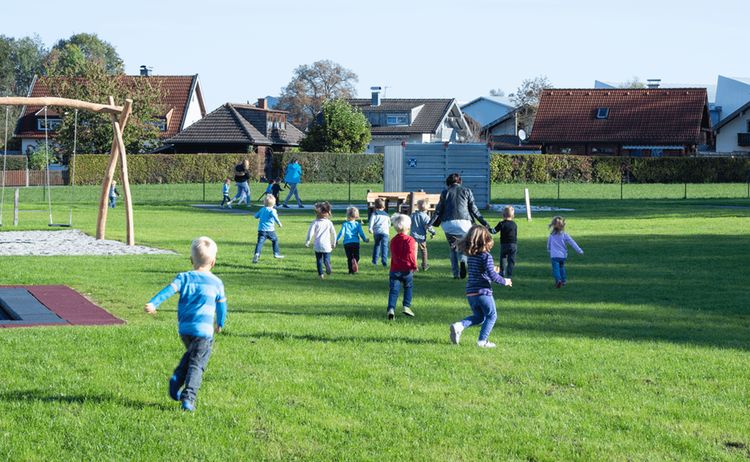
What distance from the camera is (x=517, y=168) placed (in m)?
67.6

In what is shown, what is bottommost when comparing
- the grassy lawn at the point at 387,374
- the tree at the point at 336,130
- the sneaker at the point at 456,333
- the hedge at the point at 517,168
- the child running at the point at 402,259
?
the grassy lawn at the point at 387,374

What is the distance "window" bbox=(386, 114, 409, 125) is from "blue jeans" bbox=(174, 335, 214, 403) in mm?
93046

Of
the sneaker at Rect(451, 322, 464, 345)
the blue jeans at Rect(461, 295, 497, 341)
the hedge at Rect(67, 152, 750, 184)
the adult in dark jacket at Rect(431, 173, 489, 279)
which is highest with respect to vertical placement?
the hedge at Rect(67, 152, 750, 184)

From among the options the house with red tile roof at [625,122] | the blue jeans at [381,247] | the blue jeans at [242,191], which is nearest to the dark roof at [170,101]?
the house with red tile roof at [625,122]

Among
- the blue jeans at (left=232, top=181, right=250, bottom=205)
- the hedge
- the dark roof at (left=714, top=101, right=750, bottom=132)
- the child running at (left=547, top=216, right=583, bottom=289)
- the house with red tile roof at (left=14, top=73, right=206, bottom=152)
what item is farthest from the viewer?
the dark roof at (left=714, top=101, right=750, bottom=132)

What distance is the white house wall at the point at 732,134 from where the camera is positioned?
8806cm

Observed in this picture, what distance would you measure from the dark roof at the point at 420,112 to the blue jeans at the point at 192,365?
91.2 meters

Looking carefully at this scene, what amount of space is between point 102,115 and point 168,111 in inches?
791

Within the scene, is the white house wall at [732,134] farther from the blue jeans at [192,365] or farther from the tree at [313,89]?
the blue jeans at [192,365]

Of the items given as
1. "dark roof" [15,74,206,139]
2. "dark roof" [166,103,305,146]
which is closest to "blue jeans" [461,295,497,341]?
"dark roof" [166,103,305,146]

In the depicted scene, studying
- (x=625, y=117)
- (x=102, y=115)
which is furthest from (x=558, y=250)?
(x=625, y=117)

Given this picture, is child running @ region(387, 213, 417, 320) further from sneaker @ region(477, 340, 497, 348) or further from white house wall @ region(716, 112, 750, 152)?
white house wall @ region(716, 112, 750, 152)

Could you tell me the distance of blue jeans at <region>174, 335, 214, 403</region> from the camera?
8008 millimetres

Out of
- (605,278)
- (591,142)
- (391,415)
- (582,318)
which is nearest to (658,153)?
(591,142)
